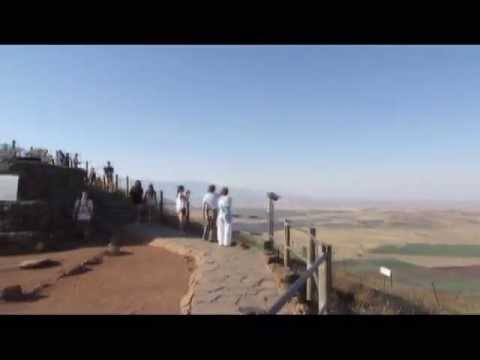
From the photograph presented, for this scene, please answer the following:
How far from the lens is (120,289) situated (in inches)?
279

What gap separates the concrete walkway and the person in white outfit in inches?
11.5

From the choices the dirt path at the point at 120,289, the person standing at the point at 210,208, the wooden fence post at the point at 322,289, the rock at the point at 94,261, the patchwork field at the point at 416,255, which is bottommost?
the patchwork field at the point at 416,255

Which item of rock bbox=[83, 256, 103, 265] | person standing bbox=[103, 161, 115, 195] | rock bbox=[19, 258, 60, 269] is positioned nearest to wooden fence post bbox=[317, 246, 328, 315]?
rock bbox=[83, 256, 103, 265]

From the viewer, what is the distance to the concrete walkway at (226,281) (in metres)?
5.14

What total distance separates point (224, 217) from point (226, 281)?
119 inches

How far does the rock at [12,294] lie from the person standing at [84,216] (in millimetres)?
5601

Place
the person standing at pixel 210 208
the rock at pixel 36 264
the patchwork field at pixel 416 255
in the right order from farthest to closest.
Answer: the patchwork field at pixel 416 255, the person standing at pixel 210 208, the rock at pixel 36 264


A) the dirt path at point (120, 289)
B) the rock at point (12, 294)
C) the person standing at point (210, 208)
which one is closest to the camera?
the dirt path at point (120, 289)

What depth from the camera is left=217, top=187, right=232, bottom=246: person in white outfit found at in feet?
29.4

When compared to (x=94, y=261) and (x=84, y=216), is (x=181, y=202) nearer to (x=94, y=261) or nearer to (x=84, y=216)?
(x=94, y=261)

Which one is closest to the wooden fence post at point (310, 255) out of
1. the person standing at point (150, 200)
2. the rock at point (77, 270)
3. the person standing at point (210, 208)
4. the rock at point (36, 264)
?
the person standing at point (210, 208)

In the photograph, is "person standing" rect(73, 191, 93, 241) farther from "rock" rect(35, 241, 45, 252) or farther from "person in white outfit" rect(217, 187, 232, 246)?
"person in white outfit" rect(217, 187, 232, 246)

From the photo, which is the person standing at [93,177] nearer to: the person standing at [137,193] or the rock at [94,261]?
→ the person standing at [137,193]
